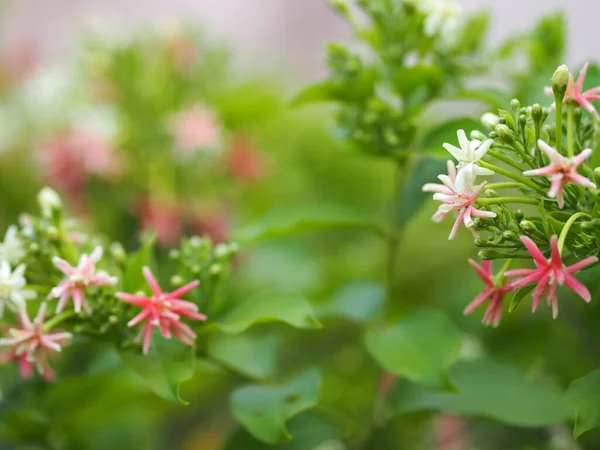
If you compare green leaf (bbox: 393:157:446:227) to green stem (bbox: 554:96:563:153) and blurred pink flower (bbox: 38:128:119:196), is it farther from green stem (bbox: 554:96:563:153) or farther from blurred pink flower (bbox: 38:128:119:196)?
blurred pink flower (bbox: 38:128:119:196)

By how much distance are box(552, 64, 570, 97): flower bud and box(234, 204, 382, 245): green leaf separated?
0.75ft

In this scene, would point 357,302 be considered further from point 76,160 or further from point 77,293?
point 76,160

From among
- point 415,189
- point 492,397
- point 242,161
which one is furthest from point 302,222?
point 242,161

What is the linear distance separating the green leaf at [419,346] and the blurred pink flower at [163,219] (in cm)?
34

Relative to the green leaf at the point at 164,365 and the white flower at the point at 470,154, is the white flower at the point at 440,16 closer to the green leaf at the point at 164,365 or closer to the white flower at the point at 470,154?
the white flower at the point at 470,154

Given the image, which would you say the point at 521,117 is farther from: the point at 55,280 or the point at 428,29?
the point at 55,280

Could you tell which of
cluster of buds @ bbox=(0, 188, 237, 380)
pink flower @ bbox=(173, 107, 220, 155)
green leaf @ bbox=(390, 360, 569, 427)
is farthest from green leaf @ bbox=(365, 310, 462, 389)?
pink flower @ bbox=(173, 107, 220, 155)

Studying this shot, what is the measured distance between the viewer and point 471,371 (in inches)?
22.5

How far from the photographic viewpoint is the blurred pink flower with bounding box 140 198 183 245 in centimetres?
83

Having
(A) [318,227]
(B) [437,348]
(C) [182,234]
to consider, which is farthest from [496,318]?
(C) [182,234]

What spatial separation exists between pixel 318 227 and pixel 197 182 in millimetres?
337

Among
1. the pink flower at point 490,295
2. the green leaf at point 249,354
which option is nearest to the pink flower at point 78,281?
the green leaf at point 249,354

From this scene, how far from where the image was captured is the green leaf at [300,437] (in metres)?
0.55

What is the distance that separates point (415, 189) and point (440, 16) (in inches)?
5.5
